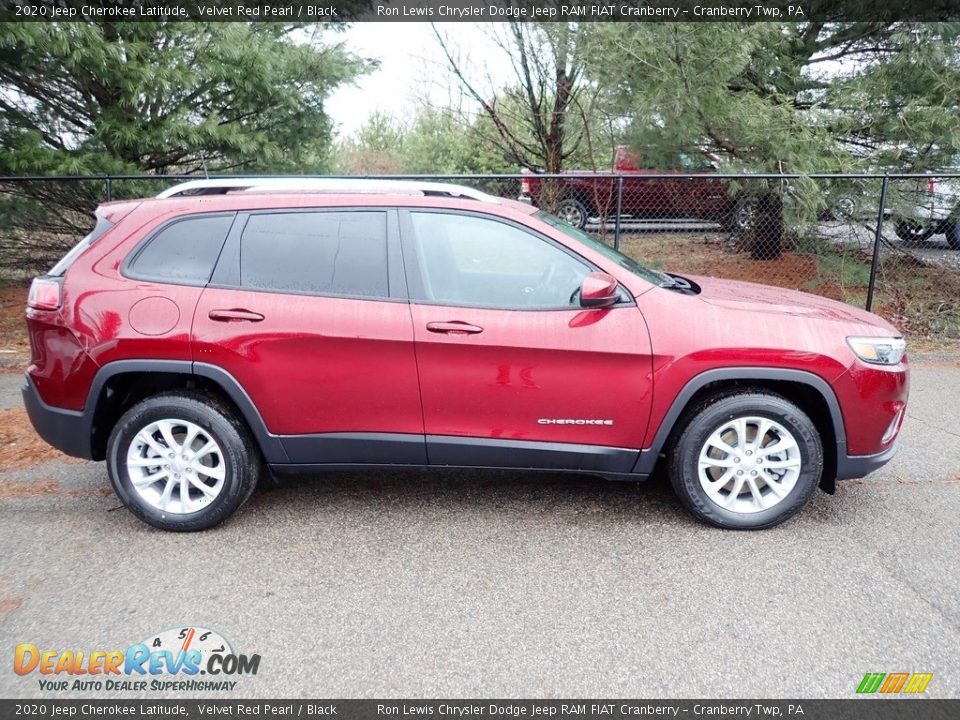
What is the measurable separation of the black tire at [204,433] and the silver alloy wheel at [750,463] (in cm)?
240

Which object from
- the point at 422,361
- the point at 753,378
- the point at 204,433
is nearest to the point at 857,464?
the point at 753,378

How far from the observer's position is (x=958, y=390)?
6.56 m

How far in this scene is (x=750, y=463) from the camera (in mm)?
3707

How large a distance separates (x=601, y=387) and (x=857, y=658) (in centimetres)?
157

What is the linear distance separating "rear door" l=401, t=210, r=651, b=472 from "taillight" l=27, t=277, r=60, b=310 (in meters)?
1.84

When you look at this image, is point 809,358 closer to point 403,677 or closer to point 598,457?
point 598,457

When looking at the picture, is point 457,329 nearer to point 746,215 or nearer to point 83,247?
point 83,247

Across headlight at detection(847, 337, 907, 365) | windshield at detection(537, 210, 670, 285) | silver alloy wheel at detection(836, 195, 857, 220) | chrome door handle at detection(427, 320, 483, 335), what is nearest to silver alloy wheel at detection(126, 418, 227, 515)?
chrome door handle at detection(427, 320, 483, 335)

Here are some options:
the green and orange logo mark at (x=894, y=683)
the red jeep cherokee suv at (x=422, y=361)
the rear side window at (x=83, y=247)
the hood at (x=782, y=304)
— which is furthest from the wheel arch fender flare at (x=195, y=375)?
the green and orange logo mark at (x=894, y=683)

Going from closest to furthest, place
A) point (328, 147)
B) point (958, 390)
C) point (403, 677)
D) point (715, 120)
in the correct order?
point (403, 677) < point (958, 390) < point (715, 120) < point (328, 147)

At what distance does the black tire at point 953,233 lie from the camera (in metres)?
8.42

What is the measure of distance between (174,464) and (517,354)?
1871 millimetres

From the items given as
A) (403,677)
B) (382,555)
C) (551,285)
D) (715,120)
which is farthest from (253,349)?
(715,120)

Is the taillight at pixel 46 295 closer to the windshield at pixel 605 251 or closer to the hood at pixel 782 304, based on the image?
the windshield at pixel 605 251
